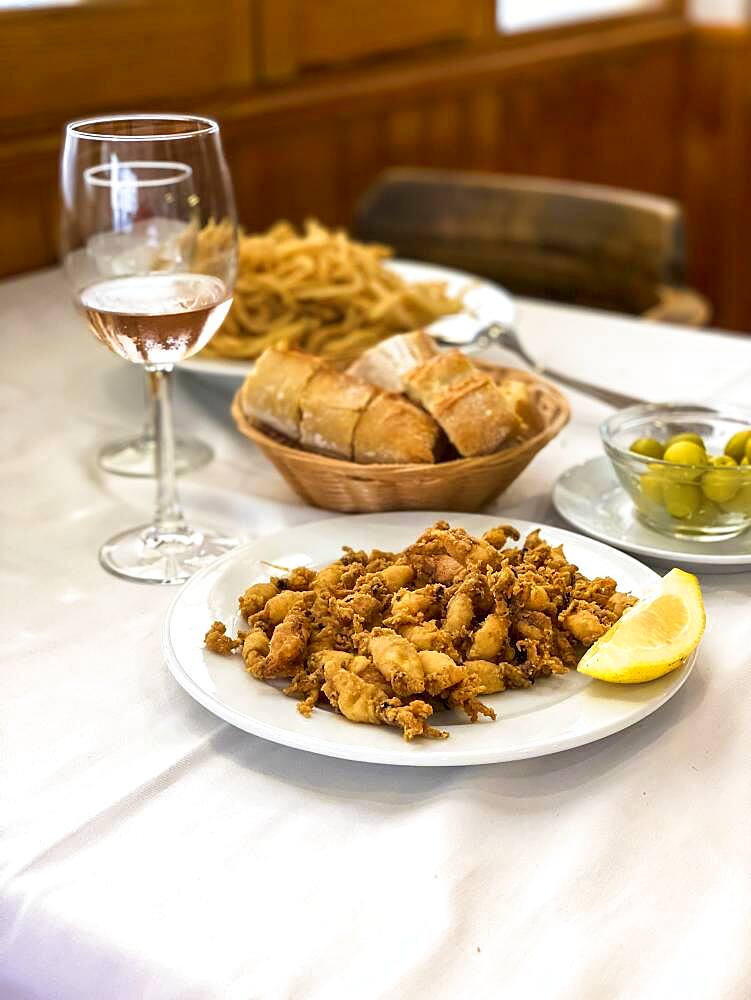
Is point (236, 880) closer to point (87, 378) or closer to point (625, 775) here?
point (625, 775)

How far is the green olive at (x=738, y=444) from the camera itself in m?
1.11

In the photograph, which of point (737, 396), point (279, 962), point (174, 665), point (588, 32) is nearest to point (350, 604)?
point (174, 665)

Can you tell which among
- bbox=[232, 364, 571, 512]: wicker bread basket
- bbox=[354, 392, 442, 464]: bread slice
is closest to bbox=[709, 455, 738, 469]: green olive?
bbox=[232, 364, 571, 512]: wicker bread basket

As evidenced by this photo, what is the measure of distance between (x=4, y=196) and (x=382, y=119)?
1.09 meters

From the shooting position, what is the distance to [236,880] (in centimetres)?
70

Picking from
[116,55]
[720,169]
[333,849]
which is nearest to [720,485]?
→ [333,849]

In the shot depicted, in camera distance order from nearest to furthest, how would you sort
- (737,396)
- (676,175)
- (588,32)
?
(737,396), (588,32), (676,175)

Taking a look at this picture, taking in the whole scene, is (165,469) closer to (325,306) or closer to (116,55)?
(325,306)

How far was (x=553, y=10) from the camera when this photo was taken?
3.55 metres

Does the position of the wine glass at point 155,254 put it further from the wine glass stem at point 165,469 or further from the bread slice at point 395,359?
the bread slice at point 395,359

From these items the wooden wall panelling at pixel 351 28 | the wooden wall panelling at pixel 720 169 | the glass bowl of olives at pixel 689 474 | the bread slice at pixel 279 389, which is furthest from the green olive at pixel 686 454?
the wooden wall panelling at pixel 720 169

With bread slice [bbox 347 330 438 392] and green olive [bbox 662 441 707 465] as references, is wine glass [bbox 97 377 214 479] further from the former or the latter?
green olive [bbox 662 441 707 465]

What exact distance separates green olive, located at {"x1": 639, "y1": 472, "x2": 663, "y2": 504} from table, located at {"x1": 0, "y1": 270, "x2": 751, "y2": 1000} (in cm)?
8

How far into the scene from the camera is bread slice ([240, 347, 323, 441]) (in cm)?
115
